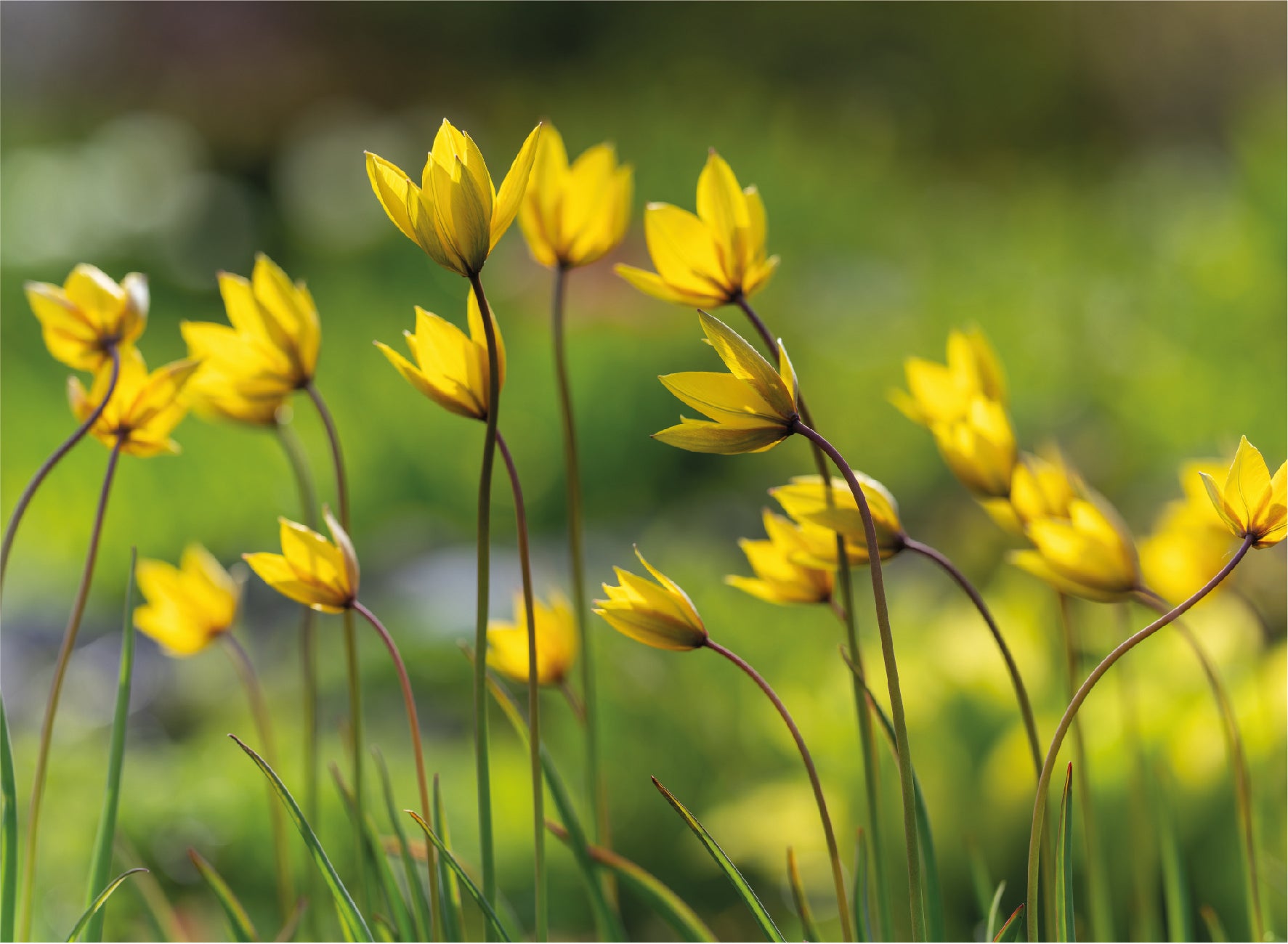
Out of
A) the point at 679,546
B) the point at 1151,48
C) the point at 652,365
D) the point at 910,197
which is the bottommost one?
the point at 679,546

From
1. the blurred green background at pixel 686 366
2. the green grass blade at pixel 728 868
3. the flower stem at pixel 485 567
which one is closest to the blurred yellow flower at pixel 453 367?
the flower stem at pixel 485 567

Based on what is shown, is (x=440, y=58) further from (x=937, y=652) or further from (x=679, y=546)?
(x=937, y=652)

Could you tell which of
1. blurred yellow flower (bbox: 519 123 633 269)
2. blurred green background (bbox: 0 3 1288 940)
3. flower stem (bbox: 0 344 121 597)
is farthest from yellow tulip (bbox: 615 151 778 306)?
blurred green background (bbox: 0 3 1288 940)

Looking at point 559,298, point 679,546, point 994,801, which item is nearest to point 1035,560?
point 559,298

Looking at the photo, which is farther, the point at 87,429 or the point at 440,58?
the point at 440,58

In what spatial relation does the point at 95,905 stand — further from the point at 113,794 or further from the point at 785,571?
the point at 785,571

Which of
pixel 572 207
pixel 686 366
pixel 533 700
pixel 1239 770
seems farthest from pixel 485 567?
pixel 686 366

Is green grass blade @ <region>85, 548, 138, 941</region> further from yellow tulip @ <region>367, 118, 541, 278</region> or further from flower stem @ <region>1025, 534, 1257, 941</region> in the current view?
flower stem @ <region>1025, 534, 1257, 941</region>
